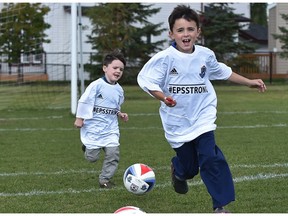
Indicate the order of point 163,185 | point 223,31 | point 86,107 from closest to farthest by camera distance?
point 163,185 → point 86,107 → point 223,31

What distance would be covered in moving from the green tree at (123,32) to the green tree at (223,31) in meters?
2.80

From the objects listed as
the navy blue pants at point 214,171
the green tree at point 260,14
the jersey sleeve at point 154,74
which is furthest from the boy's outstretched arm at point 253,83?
the green tree at point 260,14

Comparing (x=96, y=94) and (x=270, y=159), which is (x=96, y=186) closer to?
(x=96, y=94)

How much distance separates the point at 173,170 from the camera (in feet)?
17.5

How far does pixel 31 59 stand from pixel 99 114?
28.2m

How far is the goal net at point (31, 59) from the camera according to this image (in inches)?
960

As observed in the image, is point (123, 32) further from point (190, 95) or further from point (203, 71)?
point (190, 95)

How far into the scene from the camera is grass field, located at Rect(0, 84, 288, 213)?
5.15m

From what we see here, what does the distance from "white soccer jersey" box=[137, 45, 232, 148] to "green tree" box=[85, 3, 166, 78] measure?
20.1m

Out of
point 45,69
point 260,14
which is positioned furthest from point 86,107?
point 260,14

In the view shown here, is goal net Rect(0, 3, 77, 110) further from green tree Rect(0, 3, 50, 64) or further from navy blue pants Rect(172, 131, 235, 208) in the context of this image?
navy blue pants Rect(172, 131, 235, 208)

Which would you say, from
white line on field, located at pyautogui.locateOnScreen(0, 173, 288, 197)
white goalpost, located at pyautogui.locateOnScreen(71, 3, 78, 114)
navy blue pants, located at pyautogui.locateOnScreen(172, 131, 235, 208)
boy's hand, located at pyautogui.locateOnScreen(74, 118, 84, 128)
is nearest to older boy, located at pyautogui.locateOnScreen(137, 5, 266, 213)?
navy blue pants, located at pyautogui.locateOnScreen(172, 131, 235, 208)

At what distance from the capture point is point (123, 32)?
26.7 metres

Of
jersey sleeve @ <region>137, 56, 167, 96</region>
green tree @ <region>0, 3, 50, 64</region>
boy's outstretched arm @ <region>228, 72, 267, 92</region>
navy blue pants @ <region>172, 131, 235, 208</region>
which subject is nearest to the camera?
navy blue pants @ <region>172, 131, 235, 208</region>
